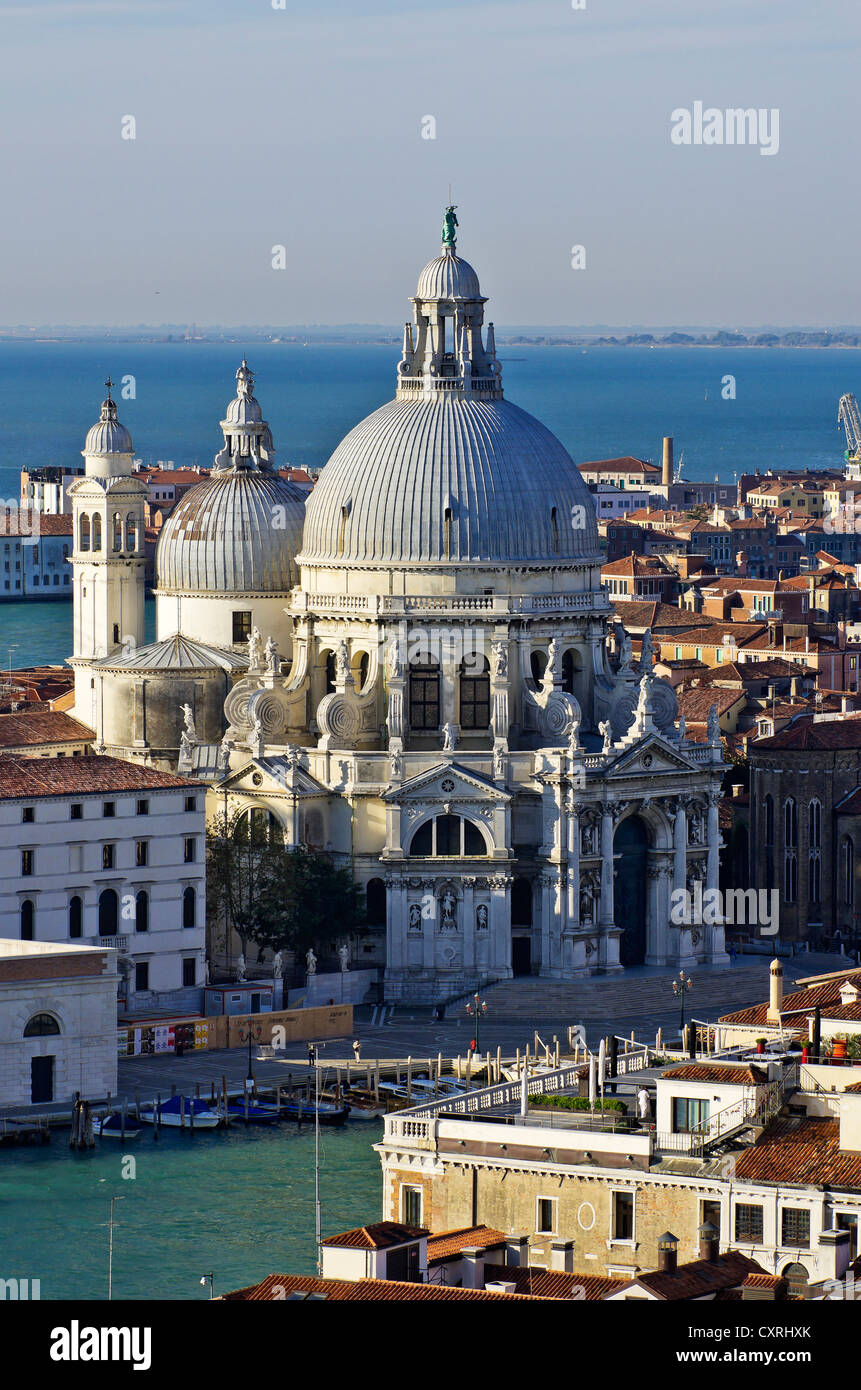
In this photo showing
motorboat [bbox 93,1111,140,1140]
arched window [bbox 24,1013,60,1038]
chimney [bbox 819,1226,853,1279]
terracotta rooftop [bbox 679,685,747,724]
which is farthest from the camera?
terracotta rooftop [bbox 679,685,747,724]

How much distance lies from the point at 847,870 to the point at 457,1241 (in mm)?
36761

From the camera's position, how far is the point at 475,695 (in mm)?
57219

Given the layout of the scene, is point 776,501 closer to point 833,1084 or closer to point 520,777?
point 520,777

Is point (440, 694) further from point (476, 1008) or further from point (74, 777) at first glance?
point (74, 777)

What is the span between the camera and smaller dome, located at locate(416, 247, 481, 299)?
59125 millimetres

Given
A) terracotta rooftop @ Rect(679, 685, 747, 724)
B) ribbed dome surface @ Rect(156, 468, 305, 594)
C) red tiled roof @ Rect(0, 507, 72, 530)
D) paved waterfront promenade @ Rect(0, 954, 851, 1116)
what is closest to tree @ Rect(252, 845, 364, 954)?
paved waterfront promenade @ Rect(0, 954, 851, 1116)

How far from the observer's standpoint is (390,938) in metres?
54.5

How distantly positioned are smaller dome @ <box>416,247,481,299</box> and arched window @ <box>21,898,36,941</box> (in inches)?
631

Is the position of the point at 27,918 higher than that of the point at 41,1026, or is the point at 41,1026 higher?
the point at 27,918

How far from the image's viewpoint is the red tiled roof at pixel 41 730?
194 feet

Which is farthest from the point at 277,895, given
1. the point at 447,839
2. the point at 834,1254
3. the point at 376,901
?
the point at 834,1254

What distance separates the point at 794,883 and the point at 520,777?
6673 mm

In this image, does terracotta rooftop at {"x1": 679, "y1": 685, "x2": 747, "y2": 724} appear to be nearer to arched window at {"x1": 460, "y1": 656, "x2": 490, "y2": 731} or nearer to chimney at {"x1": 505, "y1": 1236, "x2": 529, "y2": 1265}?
arched window at {"x1": 460, "y1": 656, "x2": 490, "y2": 731}

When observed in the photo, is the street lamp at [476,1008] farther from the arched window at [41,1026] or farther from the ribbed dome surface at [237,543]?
the ribbed dome surface at [237,543]
